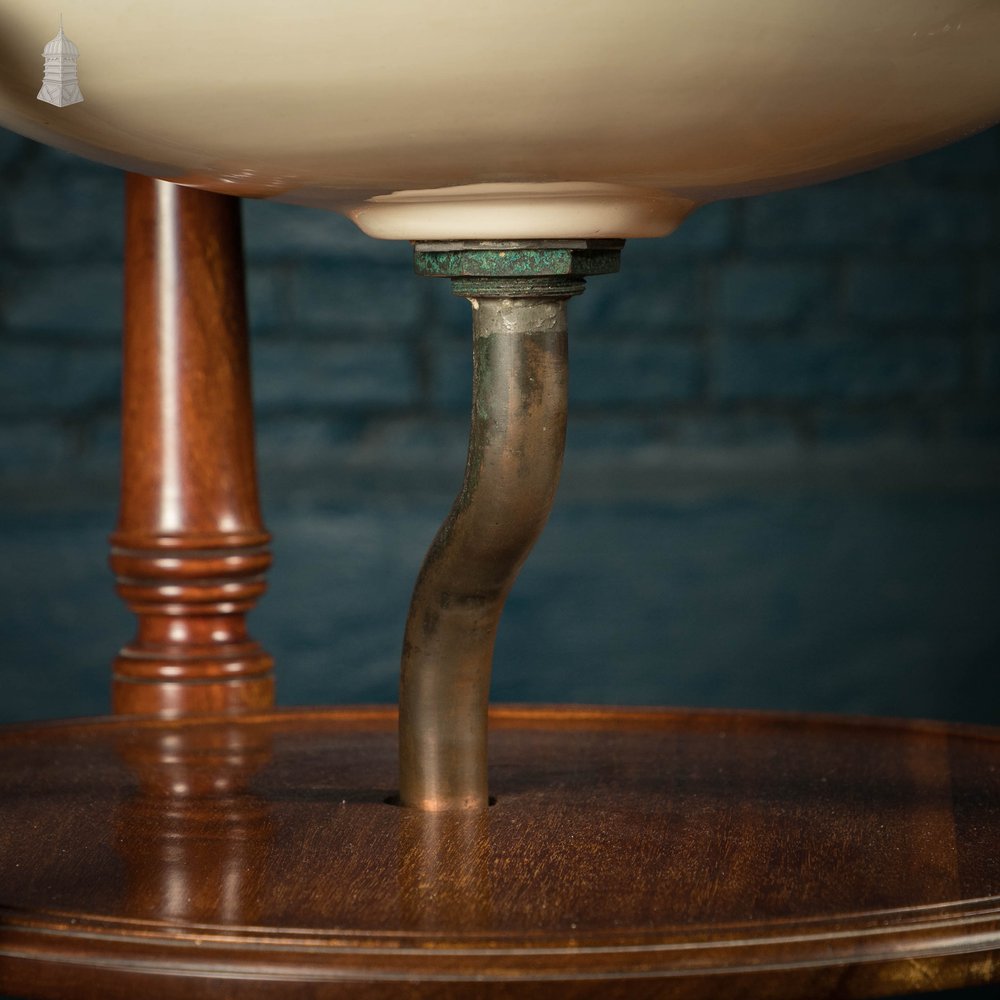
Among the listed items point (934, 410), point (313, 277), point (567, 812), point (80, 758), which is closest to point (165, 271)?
point (80, 758)

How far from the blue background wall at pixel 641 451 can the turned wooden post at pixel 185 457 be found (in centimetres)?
81

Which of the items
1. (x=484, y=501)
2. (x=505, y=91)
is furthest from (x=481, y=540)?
(x=505, y=91)

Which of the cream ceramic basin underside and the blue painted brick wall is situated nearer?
the cream ceramic basin underside

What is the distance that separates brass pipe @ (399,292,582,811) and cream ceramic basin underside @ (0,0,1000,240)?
2.0 inches

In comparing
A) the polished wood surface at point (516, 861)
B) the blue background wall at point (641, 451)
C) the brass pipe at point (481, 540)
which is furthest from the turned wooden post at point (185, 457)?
the blue background wall at point (641, 451)

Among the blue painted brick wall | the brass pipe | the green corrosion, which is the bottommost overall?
the brass pipe

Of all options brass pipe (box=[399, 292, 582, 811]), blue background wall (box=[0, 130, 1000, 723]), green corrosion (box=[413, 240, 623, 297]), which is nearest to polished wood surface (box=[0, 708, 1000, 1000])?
brass pipe (box=[399, 292, 582, 811])

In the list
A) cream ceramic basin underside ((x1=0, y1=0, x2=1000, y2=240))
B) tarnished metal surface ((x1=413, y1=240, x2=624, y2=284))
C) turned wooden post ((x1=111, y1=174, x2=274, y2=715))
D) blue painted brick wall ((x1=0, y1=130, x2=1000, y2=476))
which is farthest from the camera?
blue painted brick wall ((x1=0, y1=130, x2=1000, y2=476))

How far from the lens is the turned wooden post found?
806mm

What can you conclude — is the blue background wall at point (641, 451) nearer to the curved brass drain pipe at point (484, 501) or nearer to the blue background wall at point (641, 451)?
the blue background wall at point (641, 451)

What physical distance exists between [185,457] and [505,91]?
1.40 ft

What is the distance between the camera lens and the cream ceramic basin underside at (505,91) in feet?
1.36

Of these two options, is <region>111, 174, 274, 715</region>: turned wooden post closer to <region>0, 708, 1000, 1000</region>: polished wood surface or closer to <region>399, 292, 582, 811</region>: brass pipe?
<region>0, 708, 1000, 1000</region>: polished wood surface

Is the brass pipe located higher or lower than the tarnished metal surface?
lower
